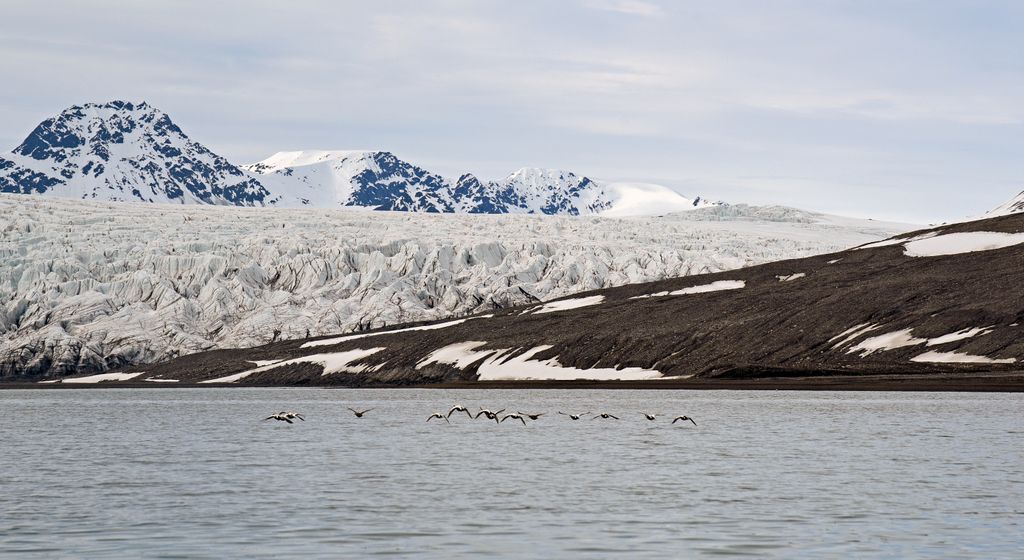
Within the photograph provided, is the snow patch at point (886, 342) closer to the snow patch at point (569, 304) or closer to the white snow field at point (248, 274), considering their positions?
the snow patch at point (569, 304)

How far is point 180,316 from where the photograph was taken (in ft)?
497

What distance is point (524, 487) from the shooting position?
106 feet

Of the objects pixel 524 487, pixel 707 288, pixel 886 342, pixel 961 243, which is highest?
pixel 961 243

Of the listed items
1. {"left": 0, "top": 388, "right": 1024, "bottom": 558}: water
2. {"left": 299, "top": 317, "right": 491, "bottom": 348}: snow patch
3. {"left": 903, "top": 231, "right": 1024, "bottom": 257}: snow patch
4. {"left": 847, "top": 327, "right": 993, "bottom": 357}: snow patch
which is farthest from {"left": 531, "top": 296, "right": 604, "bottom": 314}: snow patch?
{"left": 0, "top": 388, "right": 1024, "bottom": 558}: water

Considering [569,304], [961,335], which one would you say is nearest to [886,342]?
[961,335]

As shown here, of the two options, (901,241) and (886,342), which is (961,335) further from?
(901,241)

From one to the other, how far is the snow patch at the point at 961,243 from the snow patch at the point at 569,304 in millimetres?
32983

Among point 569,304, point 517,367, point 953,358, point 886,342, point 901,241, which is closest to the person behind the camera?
point 953,358

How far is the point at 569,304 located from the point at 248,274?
43708 millimetres

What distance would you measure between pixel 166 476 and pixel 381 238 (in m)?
145

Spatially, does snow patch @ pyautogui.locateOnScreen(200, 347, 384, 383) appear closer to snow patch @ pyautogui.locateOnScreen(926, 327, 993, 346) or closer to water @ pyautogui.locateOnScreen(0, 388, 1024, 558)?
snow patch @ pyautogui.locateOnScreen(926, 327, 993, 346)

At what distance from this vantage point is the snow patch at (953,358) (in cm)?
9439

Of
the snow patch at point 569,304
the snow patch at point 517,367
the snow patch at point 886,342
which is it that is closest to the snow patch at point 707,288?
the snow patch at point 569,304

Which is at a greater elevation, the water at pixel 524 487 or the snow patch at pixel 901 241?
the snow patch at pixel 901 241
